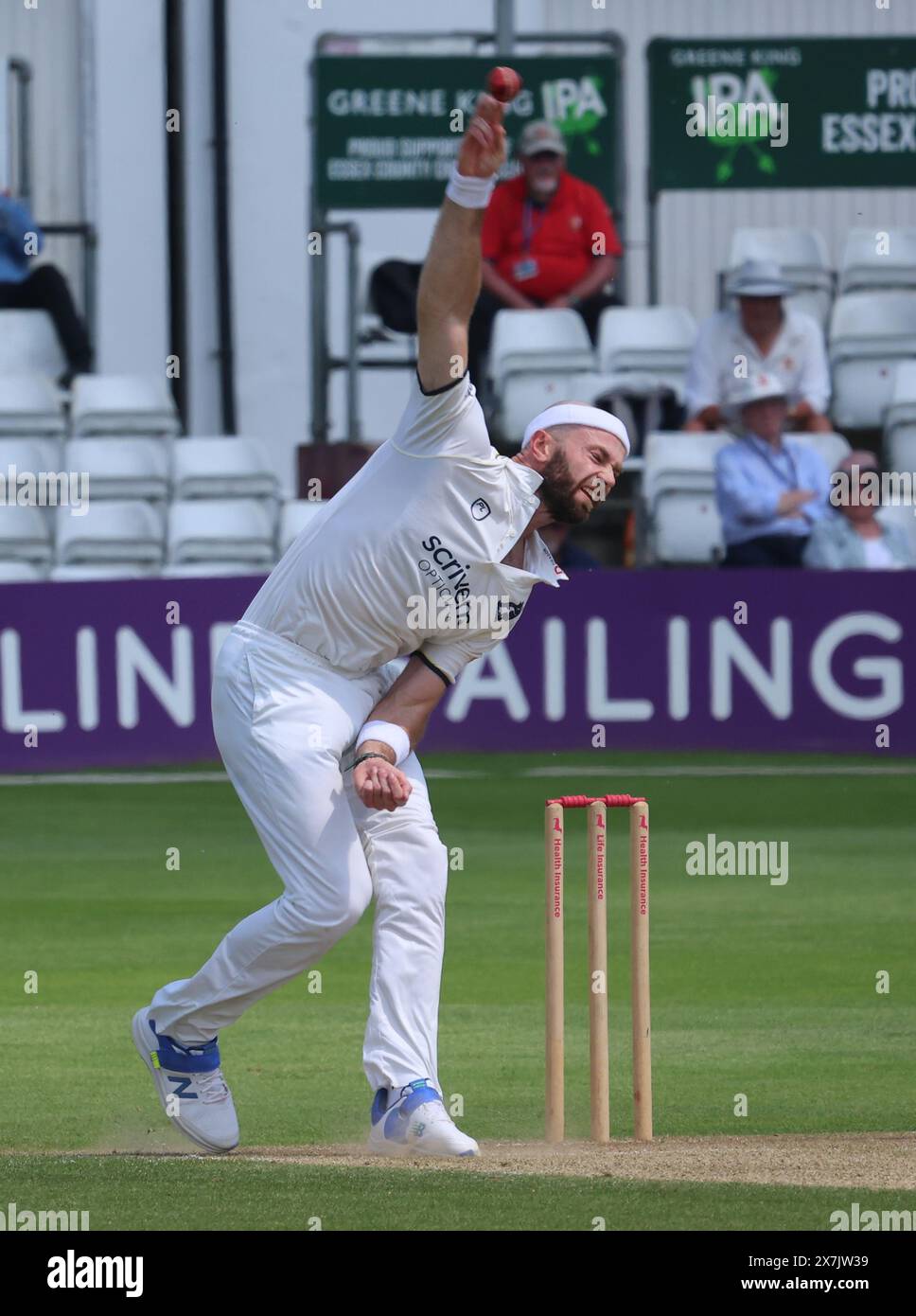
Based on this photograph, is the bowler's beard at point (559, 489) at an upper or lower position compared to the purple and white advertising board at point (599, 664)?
upper

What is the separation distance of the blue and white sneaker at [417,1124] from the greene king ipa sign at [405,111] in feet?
34.1

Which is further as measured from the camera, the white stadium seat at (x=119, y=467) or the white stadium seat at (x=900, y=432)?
the white stadium seat at (x=119, y=467)

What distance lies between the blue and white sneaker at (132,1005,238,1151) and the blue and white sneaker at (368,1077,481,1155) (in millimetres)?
408

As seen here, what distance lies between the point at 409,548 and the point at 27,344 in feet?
35.7

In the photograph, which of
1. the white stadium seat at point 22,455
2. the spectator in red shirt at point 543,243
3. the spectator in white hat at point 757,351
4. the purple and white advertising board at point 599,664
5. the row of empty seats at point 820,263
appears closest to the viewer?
the purple and white advertising board at point 599,664

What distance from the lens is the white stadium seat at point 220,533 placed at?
14648 millimetres

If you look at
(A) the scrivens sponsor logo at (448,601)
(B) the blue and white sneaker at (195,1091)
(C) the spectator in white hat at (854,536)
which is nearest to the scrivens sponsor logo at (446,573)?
(A) the scrivens sponsor logo at (448,601)

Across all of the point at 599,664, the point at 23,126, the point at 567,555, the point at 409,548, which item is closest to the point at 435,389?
the point at 409,548

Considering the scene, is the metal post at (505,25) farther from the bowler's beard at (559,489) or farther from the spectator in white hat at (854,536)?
the bowler's beard at (559,489)

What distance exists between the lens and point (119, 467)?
1519cm

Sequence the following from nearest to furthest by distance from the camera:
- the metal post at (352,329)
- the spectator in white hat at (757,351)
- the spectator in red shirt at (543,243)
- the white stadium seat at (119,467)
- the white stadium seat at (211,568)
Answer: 1. the white stadium seat at (211,568)
2. the spectator in white hat at (757,351)
3. the white stadium seat at (119,467)
4. the spectator in red shirt at (543,243)
5. the metal post at (352,329)

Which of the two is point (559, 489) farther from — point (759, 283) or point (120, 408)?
point (120, 408)

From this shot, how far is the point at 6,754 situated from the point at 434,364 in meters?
8.18

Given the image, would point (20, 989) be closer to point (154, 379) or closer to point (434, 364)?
point (434, 364)
